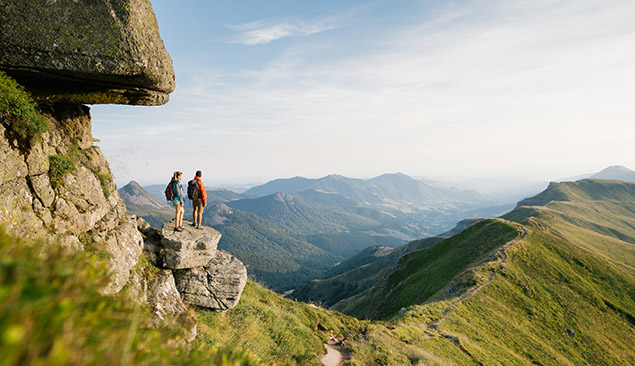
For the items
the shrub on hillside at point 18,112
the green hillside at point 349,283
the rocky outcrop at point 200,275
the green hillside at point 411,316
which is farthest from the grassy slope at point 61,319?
the green hillside at point 349,283

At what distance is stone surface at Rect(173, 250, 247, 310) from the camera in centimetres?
1347

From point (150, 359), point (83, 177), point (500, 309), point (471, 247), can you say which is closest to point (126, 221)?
point (83, 177)

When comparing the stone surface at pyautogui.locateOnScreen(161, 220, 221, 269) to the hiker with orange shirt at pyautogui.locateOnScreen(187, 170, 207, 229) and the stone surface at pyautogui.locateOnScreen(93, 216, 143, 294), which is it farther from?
the stone surface at pyautogui.locateOnScreen(93, 216, 143, 294)

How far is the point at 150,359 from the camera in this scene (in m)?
2.42

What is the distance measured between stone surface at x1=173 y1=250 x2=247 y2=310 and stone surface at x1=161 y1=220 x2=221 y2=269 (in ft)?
1.73

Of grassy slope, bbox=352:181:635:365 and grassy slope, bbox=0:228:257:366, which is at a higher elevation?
grassy slope, bbox=0:228:257:366

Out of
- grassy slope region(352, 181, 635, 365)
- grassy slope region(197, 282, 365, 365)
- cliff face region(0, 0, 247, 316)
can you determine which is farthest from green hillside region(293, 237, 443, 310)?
cliff face region(0, 0, 247, 316)

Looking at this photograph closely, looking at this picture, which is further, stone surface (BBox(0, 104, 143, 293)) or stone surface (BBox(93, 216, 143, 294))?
stone surface (BBox(93, 216, 143, 294))

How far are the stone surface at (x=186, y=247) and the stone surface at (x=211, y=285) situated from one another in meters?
0.53

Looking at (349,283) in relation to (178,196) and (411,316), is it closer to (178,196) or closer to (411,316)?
(411,316)

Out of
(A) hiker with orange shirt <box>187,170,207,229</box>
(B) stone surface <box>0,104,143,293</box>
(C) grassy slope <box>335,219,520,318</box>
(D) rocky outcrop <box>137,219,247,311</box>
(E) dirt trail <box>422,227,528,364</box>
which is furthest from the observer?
(C) grassy slope <box>335,219,520,318</box>

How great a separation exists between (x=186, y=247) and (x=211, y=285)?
244 centimetres

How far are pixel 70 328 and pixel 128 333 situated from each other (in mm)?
486

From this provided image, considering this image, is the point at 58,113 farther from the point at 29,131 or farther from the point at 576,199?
the point at 576,199
